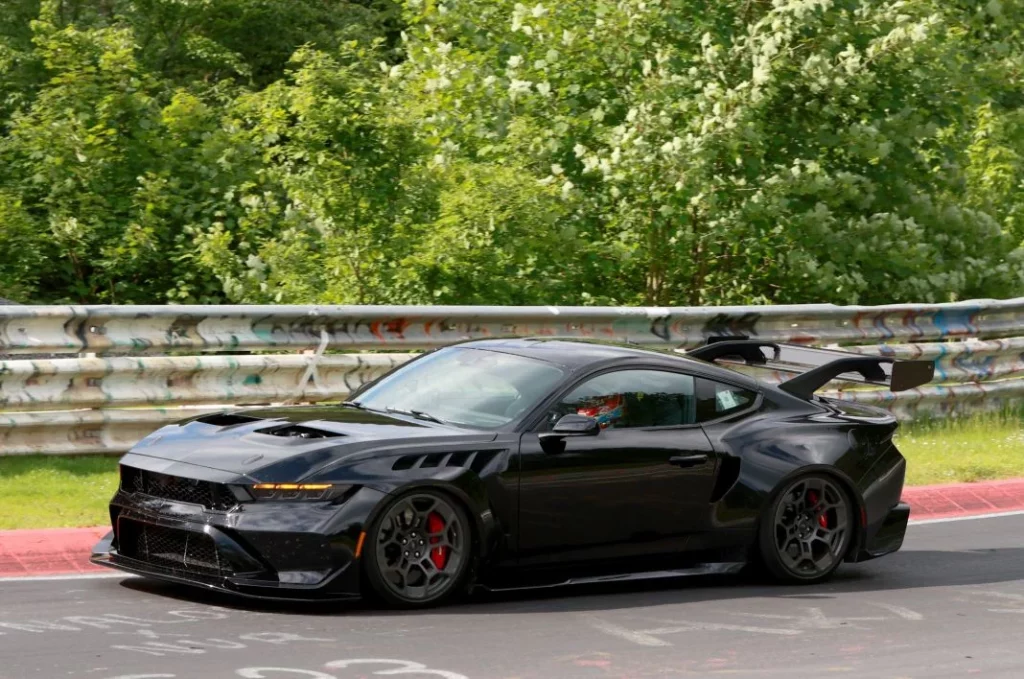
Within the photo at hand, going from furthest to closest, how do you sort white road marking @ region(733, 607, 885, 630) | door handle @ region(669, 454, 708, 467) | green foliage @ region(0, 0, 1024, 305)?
green foliage @ region(0, 0, 1024, 305) → door handle @ region(669, 454, 708, 467) → white road marking @ region(733, 607, 885, 630)

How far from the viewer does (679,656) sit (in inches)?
294

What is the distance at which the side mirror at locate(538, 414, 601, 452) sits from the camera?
337 inches

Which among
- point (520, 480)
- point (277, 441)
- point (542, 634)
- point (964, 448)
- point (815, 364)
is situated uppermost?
point (815, 364)

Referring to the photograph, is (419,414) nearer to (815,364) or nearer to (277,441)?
(277,441)

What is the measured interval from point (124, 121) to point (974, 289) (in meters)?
8.82

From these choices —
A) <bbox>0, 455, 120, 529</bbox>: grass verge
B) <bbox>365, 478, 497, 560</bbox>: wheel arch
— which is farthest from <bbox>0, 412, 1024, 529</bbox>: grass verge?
<bbox>365, 478, 497, 560</bbox>: wheel arch

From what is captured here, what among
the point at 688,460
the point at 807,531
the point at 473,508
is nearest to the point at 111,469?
the point at 473,508

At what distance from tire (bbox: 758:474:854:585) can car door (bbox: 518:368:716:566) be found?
1.57 feet

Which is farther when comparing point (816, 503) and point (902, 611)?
point (816, 503)

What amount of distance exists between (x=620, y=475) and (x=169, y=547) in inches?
88.3

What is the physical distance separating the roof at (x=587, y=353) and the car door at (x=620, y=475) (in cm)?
11

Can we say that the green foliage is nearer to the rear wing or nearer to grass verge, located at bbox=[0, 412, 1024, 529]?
grass verge, located at bbox=[0, 412, 1024, 529]

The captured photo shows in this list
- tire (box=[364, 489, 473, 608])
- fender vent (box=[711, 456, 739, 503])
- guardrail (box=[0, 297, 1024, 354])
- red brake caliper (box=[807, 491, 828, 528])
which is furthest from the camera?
guardrail (box=[0, 297, 1024, 354])

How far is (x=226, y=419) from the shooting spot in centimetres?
873
